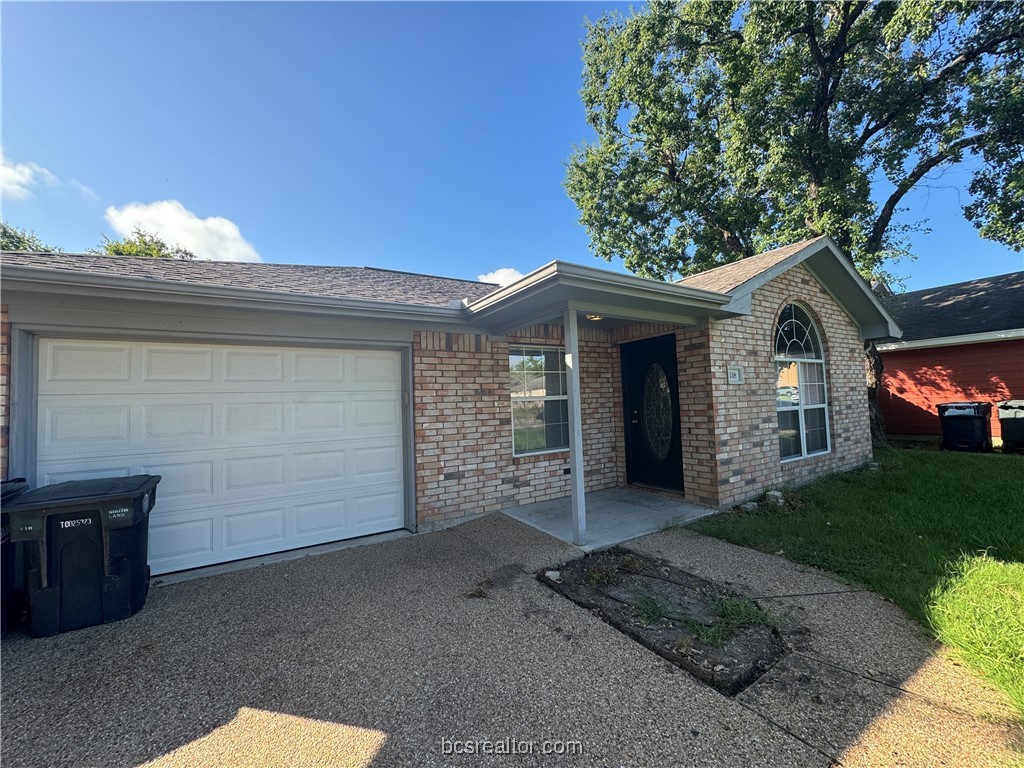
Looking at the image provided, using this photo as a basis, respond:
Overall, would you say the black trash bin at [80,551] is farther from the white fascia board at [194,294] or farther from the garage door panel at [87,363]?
the white fascia board at [194,294]

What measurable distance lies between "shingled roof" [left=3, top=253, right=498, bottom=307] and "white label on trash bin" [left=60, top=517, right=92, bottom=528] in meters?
1.93

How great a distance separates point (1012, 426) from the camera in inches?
351

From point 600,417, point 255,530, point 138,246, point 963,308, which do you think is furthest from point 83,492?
point 138,246

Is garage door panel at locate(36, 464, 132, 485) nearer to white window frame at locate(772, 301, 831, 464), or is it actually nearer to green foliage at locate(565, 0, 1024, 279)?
white window frame at locate(772, 301, 831, 464)

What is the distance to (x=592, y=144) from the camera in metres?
15.8

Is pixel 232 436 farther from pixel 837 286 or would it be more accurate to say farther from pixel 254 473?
pixel 837 286

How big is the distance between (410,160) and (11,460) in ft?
26.2

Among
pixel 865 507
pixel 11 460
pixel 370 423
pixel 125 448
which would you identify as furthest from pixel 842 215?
pixel 11 460

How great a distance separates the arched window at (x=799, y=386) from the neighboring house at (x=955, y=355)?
667 centimetres

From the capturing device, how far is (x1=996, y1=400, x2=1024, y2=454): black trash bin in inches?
347

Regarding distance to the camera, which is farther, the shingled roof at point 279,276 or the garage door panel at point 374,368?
the garage door panel at point 374,368

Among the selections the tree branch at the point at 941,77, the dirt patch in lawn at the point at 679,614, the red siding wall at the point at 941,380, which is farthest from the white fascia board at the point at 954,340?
the dirt patch in lawn at the point at 679,614

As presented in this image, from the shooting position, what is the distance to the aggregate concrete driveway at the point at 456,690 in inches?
74.7

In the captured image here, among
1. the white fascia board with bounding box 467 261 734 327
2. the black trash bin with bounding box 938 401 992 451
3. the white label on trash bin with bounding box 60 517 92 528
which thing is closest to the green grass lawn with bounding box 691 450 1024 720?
the black trash bin with bounding box 938 401 992 451
